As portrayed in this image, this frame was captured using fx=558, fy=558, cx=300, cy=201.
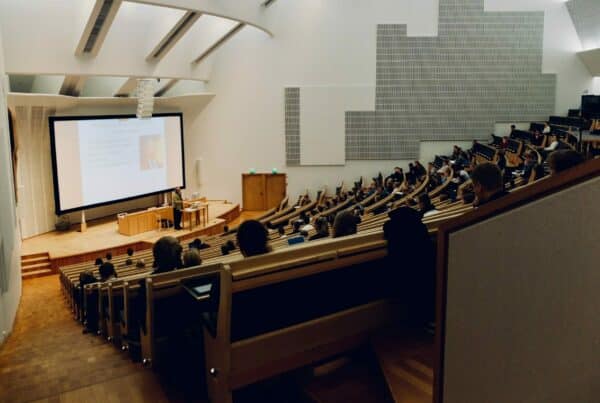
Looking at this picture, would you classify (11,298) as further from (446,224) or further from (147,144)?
(147,144)

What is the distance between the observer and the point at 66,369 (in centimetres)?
426

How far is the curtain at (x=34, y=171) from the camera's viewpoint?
37.8ft

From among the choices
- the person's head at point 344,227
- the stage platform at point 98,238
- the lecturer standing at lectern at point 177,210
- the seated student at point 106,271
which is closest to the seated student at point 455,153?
the stage platform at point 98,238

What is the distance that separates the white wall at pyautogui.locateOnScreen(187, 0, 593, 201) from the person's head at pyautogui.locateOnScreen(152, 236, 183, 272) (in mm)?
10854

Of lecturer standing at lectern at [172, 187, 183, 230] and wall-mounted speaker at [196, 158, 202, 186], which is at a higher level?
wall-mounted speaker at [196, 158, 202, 186]

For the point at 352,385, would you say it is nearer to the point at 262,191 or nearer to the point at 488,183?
the point at 488,183

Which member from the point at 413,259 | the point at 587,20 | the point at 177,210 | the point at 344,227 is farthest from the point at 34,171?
the point at 587,20

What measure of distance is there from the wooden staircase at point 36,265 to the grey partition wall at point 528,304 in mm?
9880

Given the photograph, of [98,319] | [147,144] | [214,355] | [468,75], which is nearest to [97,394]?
[214,355]

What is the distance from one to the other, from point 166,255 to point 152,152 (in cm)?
1043

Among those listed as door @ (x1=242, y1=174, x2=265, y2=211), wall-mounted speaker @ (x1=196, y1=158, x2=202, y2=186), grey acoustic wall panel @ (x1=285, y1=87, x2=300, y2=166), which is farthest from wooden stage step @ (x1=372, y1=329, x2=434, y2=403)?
wall-mounted speaker @ (x1=196, y1=158, x2=202, y2=186)

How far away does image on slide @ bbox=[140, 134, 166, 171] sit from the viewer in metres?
13.6

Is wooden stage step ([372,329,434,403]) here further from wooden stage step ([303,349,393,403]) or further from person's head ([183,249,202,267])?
person's head ([183,249,202,267])

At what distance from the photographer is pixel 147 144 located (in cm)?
1373
